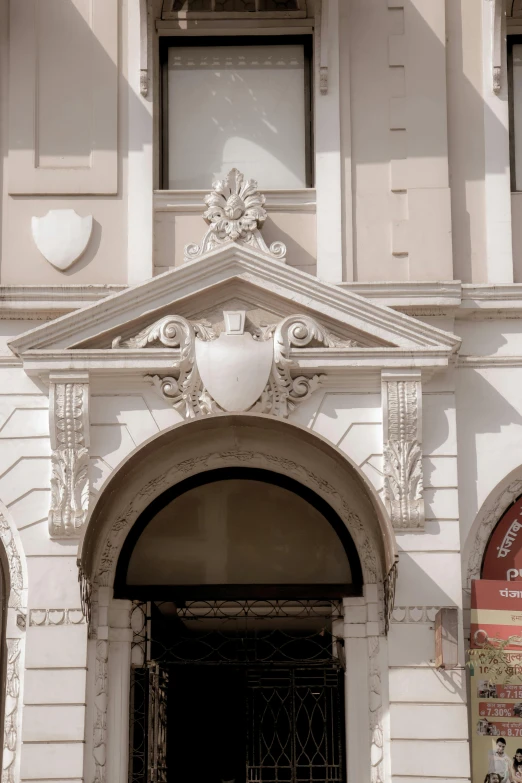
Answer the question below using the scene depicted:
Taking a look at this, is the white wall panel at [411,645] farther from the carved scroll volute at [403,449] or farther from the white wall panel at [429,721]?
the carved scroll volute at [403,449]

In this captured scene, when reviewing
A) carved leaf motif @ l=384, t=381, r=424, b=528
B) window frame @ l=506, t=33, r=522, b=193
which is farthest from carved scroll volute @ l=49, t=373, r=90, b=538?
window frame @ l=506, t=33, r=522, b=193

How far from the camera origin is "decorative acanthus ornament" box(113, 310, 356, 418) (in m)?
11.8

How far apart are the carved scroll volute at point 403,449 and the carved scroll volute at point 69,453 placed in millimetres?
2760

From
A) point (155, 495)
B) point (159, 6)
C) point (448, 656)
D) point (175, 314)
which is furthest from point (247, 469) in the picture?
point (159, 6)

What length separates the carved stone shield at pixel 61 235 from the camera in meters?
12.4

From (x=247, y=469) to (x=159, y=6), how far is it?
15.5 ft

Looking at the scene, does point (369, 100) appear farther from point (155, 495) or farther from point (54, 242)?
point (155, 495)

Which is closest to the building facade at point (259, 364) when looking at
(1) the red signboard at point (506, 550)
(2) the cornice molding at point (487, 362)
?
(2) the cornice molding at point (487, 362)

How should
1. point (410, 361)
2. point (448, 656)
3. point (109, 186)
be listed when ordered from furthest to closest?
point (109, 186), point (410, 361), point (448, 656)

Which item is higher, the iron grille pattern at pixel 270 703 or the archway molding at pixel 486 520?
the archway molding at pixel 486 520

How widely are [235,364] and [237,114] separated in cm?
293

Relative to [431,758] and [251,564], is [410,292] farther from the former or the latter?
[431,758]

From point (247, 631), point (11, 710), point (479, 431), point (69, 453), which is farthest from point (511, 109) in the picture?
point (11, 710)

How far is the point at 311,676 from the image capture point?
40.6 ft
